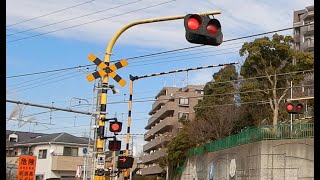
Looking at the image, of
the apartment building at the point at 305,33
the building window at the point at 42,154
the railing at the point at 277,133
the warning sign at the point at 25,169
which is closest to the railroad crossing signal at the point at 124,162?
the warning sign at the point at 25,169

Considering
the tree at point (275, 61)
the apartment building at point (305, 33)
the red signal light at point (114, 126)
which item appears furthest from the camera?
the apartment building at point (305, 33)

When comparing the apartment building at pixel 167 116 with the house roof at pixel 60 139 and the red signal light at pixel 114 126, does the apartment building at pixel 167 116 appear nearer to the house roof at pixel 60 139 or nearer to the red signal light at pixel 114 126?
the house roof at pixel 60 139

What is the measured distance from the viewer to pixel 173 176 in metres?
52.6

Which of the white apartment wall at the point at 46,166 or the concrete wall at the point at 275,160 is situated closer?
the concrete wall at the point at 275,160

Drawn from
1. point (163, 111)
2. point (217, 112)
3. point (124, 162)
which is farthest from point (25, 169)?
point (163, 111)

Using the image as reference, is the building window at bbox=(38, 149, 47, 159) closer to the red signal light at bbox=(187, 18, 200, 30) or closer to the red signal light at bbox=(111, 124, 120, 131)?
the red signal light at bbox=(111, 124, 120, 131)

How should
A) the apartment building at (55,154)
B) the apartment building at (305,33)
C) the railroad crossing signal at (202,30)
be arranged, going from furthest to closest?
1. the apartment building at (305,33)
2. the apartment building at (55,154)
3. the railroad crossing signal at (202,30)

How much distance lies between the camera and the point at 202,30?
30.2 feet

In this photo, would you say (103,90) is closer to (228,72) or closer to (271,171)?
(271,171)

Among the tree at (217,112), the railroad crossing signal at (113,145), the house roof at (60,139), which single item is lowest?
the railroad crossing signal at (113,145)

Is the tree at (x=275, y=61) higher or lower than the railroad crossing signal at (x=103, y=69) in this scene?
higher

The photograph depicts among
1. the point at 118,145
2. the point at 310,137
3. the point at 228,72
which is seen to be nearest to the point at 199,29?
the point at 118,145

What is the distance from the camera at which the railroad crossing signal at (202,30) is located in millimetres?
9148
